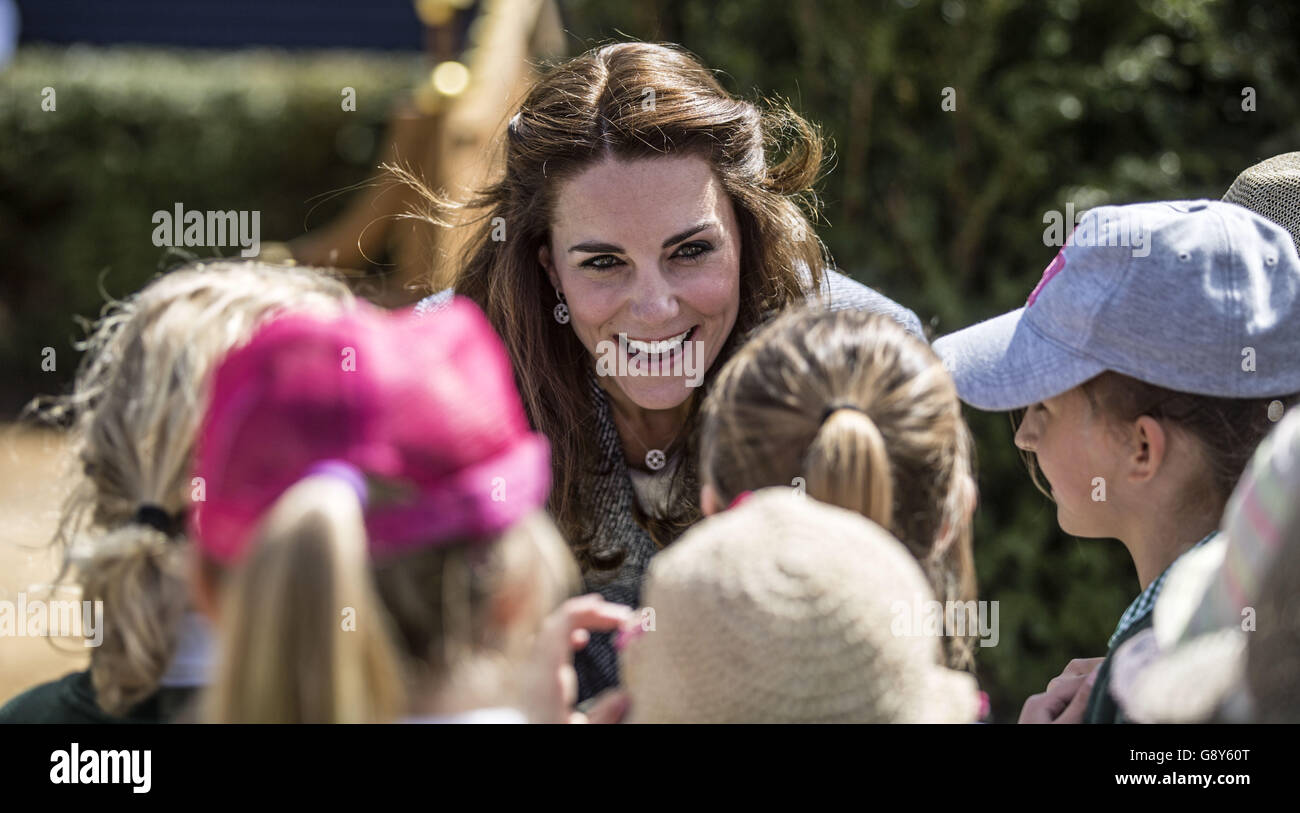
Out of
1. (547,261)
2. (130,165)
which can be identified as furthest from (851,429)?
(130,165)

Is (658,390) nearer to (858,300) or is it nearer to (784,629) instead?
(858,300)

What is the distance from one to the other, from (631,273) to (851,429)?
1121 millimetres

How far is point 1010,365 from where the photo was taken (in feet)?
7.31

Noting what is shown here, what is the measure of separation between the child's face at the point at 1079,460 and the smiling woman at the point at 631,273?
72 centimetres

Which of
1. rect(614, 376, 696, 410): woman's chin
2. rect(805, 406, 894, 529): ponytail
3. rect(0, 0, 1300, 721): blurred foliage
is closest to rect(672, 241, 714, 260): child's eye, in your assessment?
rect(614, 376, 696, 410): woman's chin

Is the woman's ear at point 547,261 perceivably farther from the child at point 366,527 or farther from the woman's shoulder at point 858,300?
the child at point 366,527

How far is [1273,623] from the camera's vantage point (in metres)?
1.34

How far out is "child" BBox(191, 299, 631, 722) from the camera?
1330 millimetres

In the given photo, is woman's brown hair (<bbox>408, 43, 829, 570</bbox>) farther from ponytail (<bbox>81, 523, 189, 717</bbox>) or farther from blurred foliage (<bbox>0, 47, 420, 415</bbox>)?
blurred foliage (<bbox>0, 47, 420, 415</bbox>)

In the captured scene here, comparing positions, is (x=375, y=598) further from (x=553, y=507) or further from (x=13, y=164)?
(x=13, y=164)

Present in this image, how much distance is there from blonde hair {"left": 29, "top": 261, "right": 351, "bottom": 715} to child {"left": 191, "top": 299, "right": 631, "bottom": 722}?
1.33ft

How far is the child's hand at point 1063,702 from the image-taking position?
193 centimetres

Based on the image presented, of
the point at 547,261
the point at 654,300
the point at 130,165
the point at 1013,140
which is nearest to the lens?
the point at 654,300

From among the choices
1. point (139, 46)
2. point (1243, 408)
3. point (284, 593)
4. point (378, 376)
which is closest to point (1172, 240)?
point (1243, 408)
